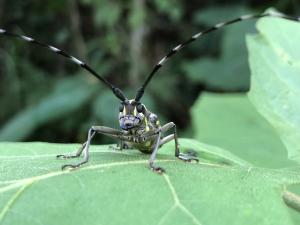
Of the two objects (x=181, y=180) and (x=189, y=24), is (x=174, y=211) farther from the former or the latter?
(x=189, y=24)

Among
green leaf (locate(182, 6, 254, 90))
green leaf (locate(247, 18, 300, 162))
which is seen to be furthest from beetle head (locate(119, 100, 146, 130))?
green leaf (locate(182, 6, 254, 90))

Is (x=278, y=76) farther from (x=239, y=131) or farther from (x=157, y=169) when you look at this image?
(x=239, y=131)

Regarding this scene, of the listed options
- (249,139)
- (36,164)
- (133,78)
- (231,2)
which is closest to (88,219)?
(36,164)

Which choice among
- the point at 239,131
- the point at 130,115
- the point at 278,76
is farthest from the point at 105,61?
the point at 278,76

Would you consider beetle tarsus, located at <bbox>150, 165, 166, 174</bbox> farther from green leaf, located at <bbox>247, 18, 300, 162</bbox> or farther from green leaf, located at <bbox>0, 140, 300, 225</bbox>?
green leaf, located at <bbox>247, 18, 300, 162</bbox>

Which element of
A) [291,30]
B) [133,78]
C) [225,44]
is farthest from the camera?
[133,78]

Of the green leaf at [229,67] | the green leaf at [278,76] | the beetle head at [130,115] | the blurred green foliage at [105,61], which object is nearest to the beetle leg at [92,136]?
the beetle head at [130,115]
